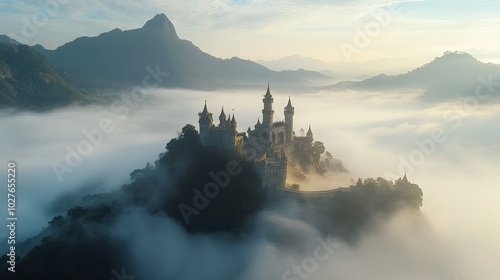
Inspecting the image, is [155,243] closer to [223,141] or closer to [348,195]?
[223,141]

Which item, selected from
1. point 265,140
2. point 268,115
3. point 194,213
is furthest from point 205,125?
point 194,213

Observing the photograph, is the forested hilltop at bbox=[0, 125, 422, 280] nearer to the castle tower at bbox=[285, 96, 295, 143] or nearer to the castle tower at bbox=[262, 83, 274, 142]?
the castle tower at bbox=[262, 83, 274, 142]

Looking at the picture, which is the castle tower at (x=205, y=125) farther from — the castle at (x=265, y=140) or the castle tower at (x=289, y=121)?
the castle tower at (x=289, y=121)

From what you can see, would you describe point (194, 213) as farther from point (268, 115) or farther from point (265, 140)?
point (268, 115)

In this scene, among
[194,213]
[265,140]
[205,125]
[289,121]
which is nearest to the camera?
[194,213]

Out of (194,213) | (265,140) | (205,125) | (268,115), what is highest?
(268,115)

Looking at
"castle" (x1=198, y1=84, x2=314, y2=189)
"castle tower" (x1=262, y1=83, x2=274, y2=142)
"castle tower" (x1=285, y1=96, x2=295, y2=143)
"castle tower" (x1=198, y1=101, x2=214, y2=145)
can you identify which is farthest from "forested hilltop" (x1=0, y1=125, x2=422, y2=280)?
"castle tower" (x1=285, y1=96, x2=295, y2=143)

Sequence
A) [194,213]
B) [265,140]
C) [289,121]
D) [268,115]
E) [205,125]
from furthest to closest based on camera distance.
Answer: [289,121] < [265,140] < [268,115] < [205,125] < [194,213]
